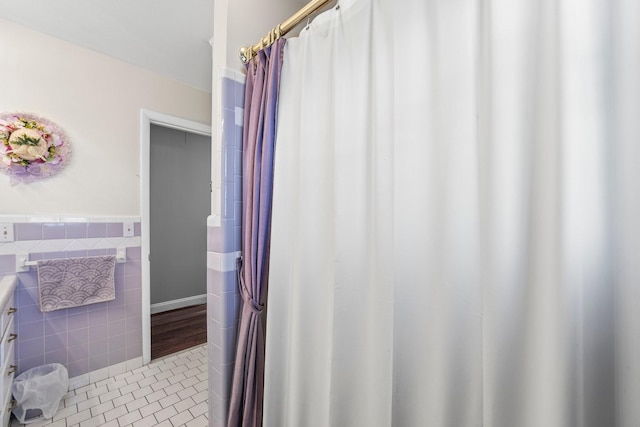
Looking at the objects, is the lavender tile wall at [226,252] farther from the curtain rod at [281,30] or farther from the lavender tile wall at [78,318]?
the lavender tile wall at [78,318]

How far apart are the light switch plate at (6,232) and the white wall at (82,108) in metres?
0.10

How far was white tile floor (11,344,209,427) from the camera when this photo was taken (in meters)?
1.55

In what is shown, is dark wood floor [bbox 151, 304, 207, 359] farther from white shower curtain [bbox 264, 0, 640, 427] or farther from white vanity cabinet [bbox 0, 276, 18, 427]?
white shower curtain [bbox 264, 0, 640, 427]

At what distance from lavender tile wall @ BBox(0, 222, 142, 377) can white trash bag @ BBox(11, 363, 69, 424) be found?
6.9 inches

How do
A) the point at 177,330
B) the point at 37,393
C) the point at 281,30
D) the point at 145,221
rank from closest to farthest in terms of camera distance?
the point at 281,30, the point at 37,393, the point at 145,221, the point at 177,330

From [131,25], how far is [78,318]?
82.3 inches

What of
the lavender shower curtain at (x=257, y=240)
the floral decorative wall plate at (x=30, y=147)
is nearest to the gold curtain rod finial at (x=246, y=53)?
the lavender shower curtain at (x=257, y=240)

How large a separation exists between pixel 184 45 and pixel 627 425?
2.70 m

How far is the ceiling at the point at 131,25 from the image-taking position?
1562 millimetres

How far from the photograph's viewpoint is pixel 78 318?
6.19 feet

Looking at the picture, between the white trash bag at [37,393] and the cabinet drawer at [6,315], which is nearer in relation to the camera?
the cabinet drawer at [6,315]

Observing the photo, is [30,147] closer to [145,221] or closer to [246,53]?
[145,221]

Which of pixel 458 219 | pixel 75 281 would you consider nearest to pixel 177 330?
pixel 75 281

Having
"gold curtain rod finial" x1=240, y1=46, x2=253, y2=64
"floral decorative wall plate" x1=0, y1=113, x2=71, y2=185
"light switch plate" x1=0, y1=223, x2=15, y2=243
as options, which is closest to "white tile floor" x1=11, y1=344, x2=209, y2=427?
"light switch plate" x1=0, y1=223, x2=15, y2=243
